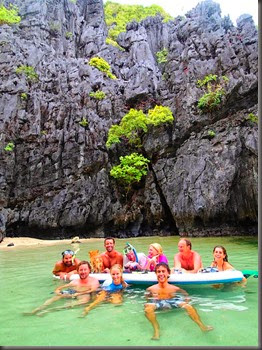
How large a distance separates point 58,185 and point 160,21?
19662 millimetres

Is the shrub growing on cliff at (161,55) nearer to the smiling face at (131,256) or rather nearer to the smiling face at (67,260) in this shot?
the smiling face at (131,256)

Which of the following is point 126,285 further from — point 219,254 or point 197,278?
point 219,254

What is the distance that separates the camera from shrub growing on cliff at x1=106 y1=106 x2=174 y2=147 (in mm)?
19953

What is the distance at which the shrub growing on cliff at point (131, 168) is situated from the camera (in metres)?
20.0

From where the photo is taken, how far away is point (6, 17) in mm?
24656

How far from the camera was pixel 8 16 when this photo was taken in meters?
24.8

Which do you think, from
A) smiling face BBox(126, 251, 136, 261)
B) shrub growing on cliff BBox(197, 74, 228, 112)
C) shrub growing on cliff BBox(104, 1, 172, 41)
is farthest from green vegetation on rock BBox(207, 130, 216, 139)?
shrub growing on cliff BBox(104, 1, 172, 41)

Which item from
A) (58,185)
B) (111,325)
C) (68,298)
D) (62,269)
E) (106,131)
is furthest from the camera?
(106,131)

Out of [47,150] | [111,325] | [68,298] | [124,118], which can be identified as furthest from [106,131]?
[111,325]

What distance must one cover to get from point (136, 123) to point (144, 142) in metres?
1.37

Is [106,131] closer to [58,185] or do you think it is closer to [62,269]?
[58,185]

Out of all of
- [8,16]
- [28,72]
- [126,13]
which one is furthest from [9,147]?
[126,13]

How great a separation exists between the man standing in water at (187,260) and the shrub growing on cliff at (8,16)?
2497cm

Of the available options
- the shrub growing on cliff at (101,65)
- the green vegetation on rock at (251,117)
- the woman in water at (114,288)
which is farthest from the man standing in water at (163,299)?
the shrub growing on cliff at (101,65)
